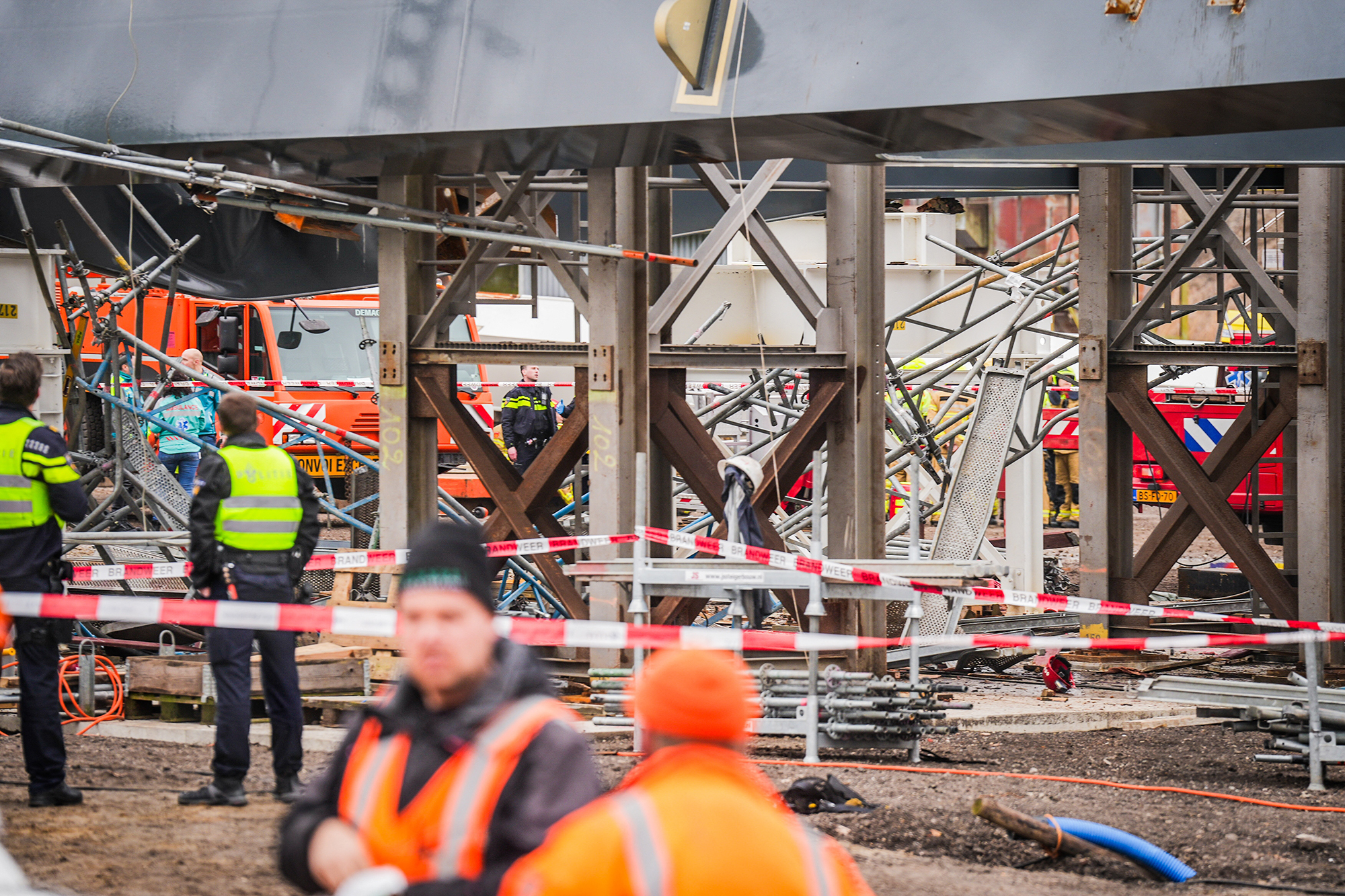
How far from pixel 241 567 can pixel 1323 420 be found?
784 centimetres

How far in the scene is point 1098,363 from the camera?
11438 millimetres

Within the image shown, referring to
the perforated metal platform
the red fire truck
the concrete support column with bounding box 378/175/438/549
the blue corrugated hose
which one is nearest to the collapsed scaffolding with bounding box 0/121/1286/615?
the perforated metal platform

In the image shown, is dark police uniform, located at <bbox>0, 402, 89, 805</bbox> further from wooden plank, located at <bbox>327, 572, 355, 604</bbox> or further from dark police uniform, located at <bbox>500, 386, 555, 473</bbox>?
dark police uniform, located at <bbox>500, 386, 555, 473</bbox>

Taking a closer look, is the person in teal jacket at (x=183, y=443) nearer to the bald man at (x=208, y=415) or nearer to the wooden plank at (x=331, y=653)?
the bald man at (x=208, y=415)

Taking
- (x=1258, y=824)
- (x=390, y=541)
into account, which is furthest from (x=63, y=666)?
(x=1258, y=824)

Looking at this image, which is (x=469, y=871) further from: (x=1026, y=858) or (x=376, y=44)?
(x=376, y=44)

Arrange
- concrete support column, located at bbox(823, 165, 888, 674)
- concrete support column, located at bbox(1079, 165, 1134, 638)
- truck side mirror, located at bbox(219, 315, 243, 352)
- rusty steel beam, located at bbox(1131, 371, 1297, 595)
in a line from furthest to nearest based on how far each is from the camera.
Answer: truck side mirror, located at bbox(219, 315, 243, 352), concrete support column, located at bbox(1079, 165, 1134, 638), rusty steel beam, located at bbox(1131, 371, 1297, 595), concrete support column, located at bbox(823, 165, 888, 674)

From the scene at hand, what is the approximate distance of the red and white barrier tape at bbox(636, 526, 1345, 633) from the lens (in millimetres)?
7949

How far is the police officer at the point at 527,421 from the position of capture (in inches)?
667

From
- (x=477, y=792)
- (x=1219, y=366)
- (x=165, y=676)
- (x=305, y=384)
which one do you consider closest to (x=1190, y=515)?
(x=1219, y=366)

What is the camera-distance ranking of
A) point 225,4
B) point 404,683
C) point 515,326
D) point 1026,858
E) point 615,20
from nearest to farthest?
point 404,683
point 1026,858
point 615,20
point 225,4
point 515,326

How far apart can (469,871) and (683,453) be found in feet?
24.5

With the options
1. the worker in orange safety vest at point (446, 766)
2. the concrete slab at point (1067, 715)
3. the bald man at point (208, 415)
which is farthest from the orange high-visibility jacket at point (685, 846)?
the bald man at point (208, 415)

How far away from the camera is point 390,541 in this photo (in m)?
9.95
